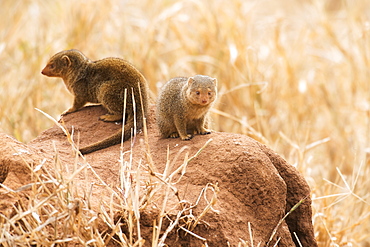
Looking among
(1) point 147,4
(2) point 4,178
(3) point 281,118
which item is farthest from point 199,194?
(1) point 147,4

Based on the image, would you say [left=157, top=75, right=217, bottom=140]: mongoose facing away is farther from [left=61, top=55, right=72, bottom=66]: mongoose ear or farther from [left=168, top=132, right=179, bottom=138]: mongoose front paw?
[left=61, top=55, right=72, bottom=66]: mongoose ear

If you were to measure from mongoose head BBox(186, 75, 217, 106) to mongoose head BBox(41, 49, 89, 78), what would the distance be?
128cm

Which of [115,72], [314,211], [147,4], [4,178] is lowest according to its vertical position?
[314,211]

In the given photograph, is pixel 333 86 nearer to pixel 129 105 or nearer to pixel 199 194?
pixel 129 105

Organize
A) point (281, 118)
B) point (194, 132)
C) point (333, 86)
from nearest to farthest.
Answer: point (194, 132) → point (281, 118) → point (333, 86)

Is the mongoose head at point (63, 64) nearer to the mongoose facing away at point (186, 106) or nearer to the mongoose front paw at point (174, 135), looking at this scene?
the mongoose facing away at point (186, 106)

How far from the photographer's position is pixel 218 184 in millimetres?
3180

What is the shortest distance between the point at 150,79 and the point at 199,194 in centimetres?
404

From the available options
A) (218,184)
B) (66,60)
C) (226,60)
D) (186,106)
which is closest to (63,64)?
(66,60)

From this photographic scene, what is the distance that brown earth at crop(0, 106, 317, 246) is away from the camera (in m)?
2.88

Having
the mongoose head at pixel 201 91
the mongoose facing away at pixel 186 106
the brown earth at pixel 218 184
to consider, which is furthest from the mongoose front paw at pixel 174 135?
the mongoose head at pixel 201 91

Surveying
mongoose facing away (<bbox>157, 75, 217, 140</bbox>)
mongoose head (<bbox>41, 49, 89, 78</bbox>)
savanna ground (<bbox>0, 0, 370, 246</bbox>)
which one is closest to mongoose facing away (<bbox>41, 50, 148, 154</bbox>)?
mongoose head (<bbox>41, 49, 89, 78</bbox>)

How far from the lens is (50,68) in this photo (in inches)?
188

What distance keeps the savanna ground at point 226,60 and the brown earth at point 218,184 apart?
261 cm
